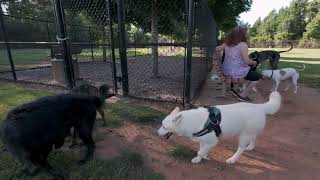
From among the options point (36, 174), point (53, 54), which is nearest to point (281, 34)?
point (53, 54)

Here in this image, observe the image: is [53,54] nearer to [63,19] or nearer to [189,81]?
[63,19]

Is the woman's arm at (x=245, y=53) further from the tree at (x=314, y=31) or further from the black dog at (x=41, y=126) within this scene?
the tree at (x=314, y=31)

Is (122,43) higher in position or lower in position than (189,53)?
higher

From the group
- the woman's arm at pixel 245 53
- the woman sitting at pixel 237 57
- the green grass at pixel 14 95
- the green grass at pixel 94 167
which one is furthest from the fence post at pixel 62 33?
the woman's arm at pixel 245 53

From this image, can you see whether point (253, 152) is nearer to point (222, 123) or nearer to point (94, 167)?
point (222, 123)

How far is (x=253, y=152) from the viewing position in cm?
376

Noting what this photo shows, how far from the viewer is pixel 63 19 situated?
20.6 ft

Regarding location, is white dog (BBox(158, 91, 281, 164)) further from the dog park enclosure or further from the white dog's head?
the dog park enclosure

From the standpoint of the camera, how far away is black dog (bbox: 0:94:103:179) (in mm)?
2619

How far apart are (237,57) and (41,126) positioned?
3761mm

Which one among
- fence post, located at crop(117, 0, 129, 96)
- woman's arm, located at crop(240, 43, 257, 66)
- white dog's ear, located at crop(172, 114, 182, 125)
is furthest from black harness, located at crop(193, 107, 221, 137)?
fence post, located at crop(117, 0, 129, 96)

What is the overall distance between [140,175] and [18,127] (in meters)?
1.36

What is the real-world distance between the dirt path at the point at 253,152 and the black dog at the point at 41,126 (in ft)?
2.58

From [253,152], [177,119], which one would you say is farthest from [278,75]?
[177,119]
